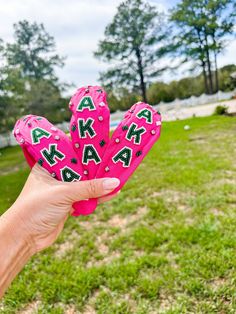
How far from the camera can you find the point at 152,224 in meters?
2.89

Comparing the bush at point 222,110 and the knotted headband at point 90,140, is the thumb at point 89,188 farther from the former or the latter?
the bush at point 222,110

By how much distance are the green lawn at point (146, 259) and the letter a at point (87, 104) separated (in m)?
1.33

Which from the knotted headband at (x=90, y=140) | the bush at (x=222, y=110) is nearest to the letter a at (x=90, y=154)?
the knotted headband at (x=90, y=140)

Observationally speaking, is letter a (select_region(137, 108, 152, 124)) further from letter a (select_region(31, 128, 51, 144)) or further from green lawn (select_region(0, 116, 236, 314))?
green lawn (select_region(0, 116, 236, 314))

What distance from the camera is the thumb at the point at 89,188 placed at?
3.45 feet

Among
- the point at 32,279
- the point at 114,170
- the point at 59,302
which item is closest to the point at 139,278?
the point at 59,302

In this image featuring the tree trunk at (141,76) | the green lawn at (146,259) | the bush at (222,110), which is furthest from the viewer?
the tree trunk at (141,76)

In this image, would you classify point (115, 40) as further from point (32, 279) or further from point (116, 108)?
point (32, 279)

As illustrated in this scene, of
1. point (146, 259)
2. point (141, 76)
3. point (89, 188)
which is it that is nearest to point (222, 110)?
point (146, 259)

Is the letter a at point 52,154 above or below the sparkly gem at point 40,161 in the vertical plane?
above

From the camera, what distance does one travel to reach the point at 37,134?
3.39ft

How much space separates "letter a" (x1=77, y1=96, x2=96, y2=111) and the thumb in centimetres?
24

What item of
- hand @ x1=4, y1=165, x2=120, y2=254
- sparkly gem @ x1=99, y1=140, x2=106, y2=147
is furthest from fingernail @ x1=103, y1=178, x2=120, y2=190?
sparkly gem @ x1=99, y1=140, x2=106, y2=147

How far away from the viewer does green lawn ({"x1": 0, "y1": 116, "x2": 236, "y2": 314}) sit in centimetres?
191
